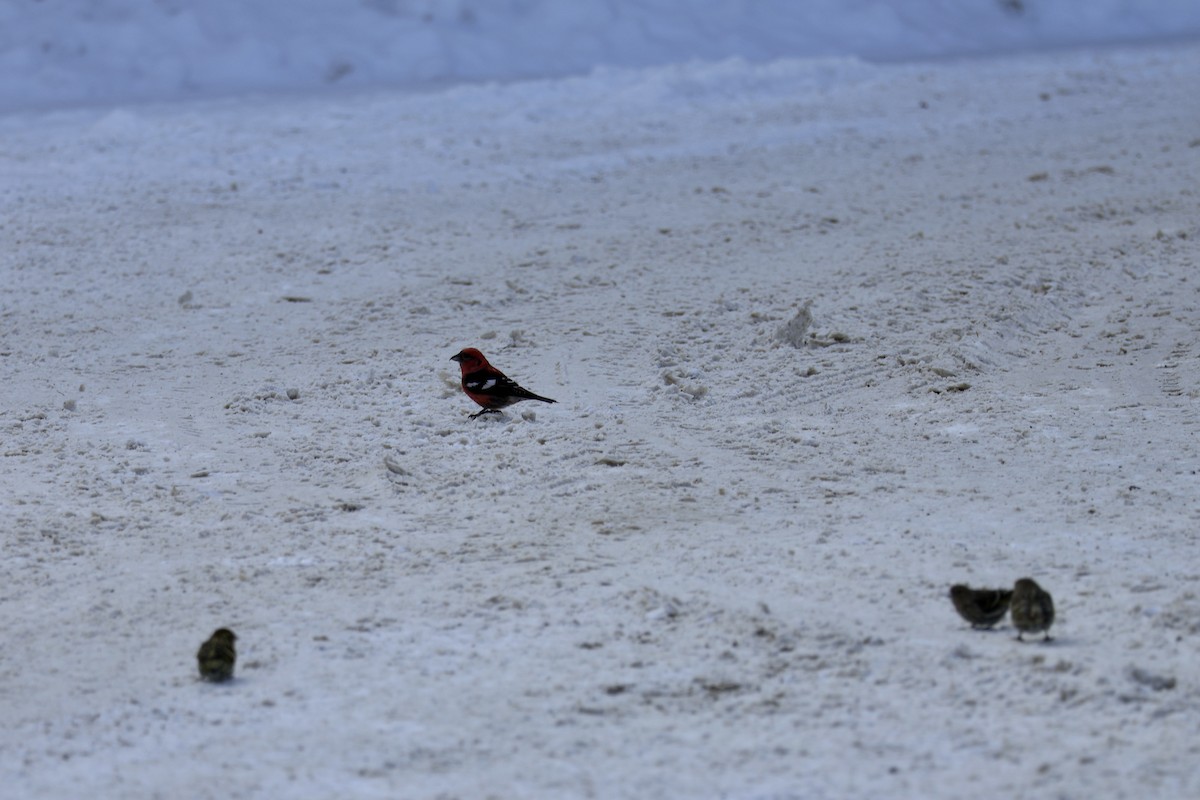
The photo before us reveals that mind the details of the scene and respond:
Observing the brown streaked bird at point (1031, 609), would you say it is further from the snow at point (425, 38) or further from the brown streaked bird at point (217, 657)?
the snow at point (425, 38)

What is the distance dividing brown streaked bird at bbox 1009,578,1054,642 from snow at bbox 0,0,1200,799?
8 centimetres

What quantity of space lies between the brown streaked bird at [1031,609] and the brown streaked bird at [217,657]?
1.83 m

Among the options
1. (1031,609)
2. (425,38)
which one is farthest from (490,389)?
(425,38)

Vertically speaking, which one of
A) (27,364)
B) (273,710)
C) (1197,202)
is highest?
(1197,202)

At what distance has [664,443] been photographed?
5.20 m

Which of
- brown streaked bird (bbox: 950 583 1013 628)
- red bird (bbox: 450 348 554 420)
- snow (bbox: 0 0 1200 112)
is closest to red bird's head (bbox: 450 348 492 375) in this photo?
red bird (bbox: 450 348 554 420)

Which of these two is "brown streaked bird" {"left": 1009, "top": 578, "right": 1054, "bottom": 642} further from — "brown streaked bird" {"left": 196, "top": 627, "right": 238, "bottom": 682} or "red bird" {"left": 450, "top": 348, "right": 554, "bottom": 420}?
"red bird" {"left": 450, "top": 348, "right": 554, "bottom": 420}

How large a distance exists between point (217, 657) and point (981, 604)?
1789 mm

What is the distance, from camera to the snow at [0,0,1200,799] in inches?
124

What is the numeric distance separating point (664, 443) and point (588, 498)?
0.60 metres

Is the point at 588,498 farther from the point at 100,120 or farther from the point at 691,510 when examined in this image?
the point at 100,120

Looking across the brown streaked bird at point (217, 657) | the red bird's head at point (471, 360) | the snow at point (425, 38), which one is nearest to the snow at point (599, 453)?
the brown streaked bird at point (217, 657)

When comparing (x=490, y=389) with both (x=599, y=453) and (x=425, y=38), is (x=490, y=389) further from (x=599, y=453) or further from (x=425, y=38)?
(x=425, y=38)

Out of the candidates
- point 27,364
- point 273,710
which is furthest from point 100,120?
point 273,710
